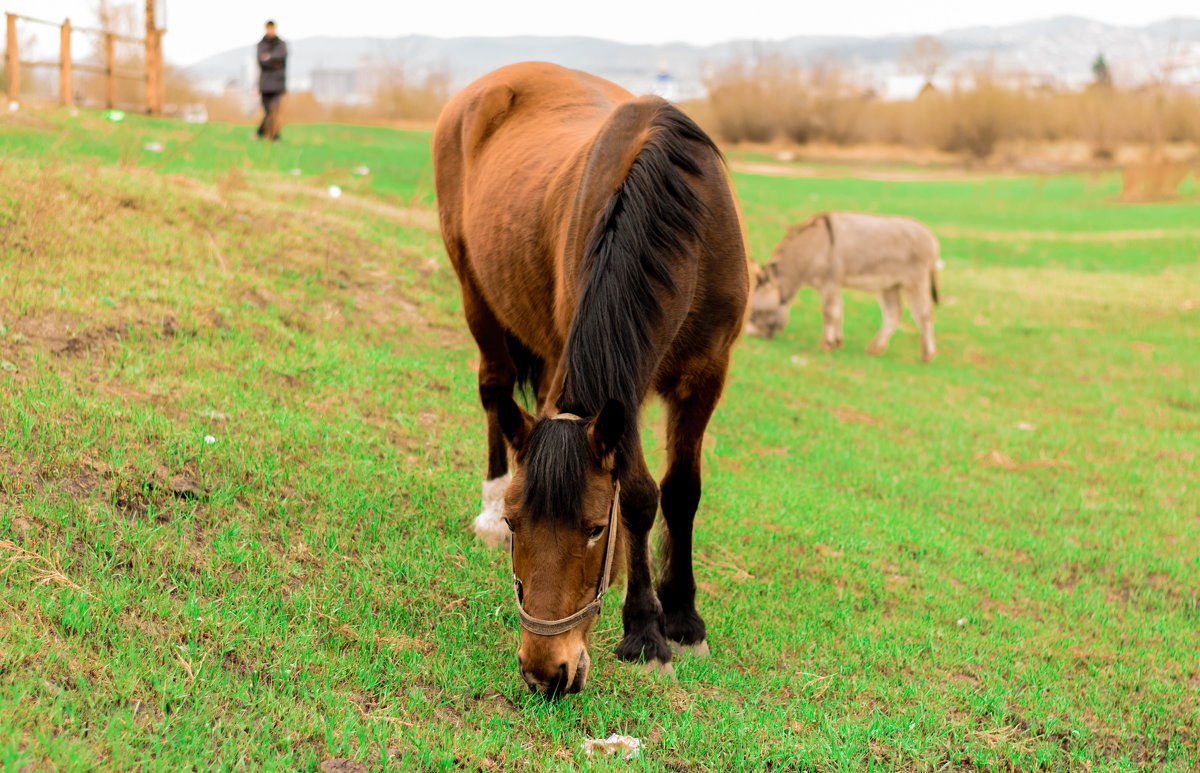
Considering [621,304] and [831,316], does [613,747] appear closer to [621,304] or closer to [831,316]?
[621,304]

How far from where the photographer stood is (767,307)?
40.6ft

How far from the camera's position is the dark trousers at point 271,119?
1655 cm

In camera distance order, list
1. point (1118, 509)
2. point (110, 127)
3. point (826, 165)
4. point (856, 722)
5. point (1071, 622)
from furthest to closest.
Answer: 1. point (826, 165)
2. point (110, 127)
3. point (1118, 509)
4. point (1071, 622)
5. point (856, 722)

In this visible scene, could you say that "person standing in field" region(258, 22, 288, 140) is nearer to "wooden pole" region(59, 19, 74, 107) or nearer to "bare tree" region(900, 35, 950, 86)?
"wooden pole" region(59, 19, 74, 107)

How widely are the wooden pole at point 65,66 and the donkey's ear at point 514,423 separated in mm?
18192

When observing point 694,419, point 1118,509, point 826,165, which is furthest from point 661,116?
point 826,165

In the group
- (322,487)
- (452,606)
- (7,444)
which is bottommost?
(452,606)

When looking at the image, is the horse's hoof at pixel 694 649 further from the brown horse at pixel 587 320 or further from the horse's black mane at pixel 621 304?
the horse's black mane at pixel 621 304

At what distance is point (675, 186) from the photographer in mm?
3363

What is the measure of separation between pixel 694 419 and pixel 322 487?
187 centimetres

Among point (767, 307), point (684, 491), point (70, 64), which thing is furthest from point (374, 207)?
point (70, 64)

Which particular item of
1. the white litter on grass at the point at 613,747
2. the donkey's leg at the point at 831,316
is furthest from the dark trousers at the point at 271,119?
the white litter on grass at the point at 613,747

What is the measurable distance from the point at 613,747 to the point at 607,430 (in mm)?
1065

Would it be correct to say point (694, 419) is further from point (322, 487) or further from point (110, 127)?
point (110, 127)
